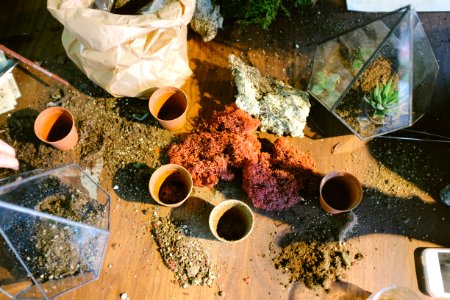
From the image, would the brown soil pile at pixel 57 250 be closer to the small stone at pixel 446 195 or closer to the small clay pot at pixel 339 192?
the small clay pot at pixel 339 192

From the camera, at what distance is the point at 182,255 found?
2152 mm

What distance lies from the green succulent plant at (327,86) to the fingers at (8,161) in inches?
71.9

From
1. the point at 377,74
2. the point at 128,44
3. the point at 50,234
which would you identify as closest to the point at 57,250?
the point at 50,234

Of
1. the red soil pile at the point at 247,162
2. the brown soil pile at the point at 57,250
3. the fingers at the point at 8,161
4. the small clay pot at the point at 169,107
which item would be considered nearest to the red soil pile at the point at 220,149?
the red soil pile at the point at 247,162

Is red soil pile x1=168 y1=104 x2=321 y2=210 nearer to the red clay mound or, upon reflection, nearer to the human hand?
the red clay mound

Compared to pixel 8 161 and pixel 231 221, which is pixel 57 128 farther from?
pixel 231 221

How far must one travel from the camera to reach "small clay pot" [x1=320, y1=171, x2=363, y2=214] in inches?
84.1

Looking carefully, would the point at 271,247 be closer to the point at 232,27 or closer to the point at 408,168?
the point at 408,168

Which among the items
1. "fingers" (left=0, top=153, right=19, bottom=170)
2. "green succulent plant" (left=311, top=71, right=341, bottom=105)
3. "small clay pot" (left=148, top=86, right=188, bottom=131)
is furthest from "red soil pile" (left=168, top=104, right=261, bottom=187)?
"fingers" (left=0, top=153, right=19, bottom=170)

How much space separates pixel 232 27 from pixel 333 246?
1623 millimetres

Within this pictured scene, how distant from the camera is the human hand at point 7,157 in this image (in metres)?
2.13

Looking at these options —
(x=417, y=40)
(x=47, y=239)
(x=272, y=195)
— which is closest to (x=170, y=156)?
(x=272, y=195)

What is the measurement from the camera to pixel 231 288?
2135 millimetres

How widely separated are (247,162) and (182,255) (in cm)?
65
